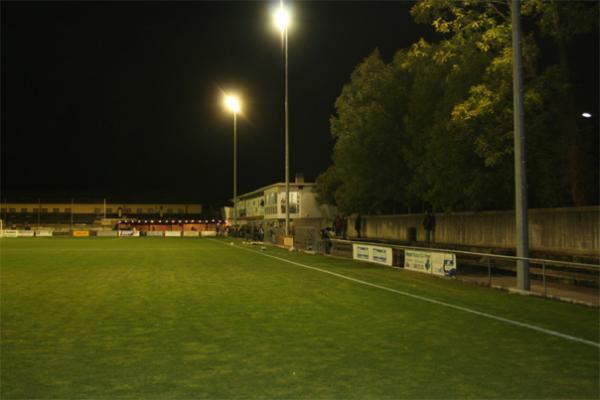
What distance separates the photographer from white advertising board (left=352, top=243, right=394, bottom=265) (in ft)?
82.0

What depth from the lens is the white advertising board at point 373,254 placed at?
25.0 meters

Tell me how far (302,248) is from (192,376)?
107ft

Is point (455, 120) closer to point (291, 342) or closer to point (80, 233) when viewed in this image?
point (291, 342)

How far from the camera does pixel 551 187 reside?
82.9 ft

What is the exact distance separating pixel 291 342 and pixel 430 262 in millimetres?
12752

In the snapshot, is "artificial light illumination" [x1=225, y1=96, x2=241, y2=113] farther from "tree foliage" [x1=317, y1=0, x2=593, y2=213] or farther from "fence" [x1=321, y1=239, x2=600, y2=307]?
"fence" [x1=321, y1=239, x2=600, y2=307]

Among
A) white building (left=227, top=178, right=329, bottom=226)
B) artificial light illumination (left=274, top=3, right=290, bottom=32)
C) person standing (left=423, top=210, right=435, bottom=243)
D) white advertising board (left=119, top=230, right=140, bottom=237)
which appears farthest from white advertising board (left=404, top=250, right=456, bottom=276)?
white advertising board (left=119, top=230, right=140, bottom=237)

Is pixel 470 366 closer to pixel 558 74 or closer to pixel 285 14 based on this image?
pixel 558 74

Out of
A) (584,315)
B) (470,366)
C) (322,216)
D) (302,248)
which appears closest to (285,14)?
(302,248)

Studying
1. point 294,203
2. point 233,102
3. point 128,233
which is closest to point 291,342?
point 233,102

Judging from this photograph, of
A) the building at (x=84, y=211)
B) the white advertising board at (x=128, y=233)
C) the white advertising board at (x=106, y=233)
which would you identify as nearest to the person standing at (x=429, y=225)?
the white advertising board at (x=128, y=233)

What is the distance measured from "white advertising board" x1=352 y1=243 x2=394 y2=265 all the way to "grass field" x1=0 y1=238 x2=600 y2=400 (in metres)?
7.10

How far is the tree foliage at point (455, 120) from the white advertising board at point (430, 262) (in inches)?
181

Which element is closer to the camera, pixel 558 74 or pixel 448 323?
pixel 448 323
